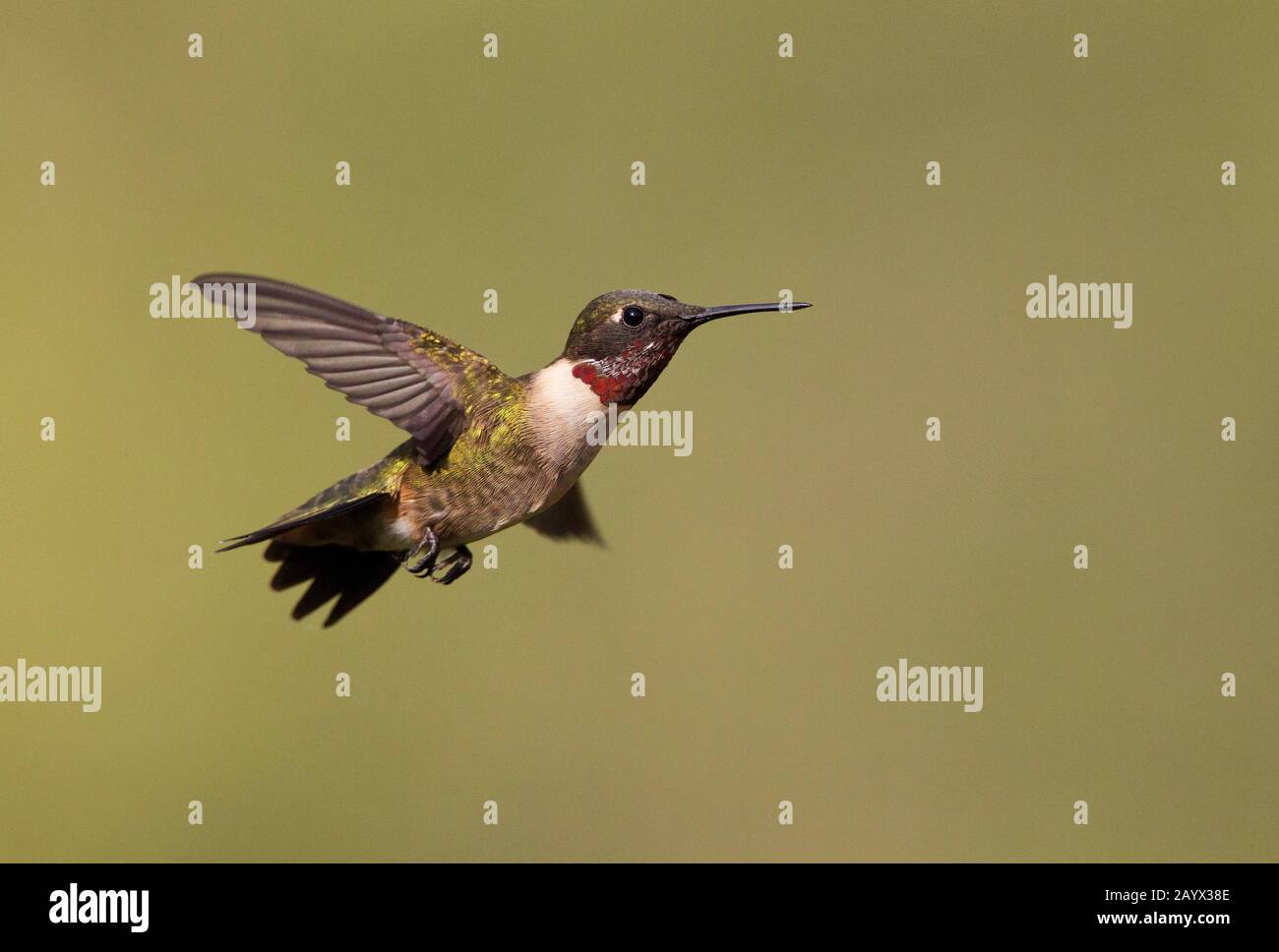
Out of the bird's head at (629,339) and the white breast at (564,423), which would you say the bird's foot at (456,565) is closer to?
the white breast at (564,423)

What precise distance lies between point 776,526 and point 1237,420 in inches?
54.1

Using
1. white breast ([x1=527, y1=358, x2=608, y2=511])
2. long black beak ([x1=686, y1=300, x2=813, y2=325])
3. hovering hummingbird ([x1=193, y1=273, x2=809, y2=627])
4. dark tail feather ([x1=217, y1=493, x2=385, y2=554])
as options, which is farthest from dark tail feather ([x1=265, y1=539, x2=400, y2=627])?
long black beak ([x1=686, y1=300, x2=813, y2=325])

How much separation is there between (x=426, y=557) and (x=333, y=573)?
230 mm

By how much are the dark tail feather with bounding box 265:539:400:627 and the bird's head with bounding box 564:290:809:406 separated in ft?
1.34

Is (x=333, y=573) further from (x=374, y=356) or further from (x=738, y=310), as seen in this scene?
(x=738, y=310)

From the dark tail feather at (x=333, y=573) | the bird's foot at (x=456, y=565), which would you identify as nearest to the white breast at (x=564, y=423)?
the bird's foot at (x=456, y=565)

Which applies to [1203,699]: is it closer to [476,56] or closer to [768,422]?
[768,422]

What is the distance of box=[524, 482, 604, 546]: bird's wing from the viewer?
1.80m

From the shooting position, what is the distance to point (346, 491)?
1.58m

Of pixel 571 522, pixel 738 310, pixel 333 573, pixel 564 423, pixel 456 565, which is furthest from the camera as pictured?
pixel 571 522

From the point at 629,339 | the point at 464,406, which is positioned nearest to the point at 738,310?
the point at 629,339

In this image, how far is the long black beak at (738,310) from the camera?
48.1 inches

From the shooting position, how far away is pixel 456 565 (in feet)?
5.02

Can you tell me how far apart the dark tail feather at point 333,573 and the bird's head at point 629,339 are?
0.41 metres
